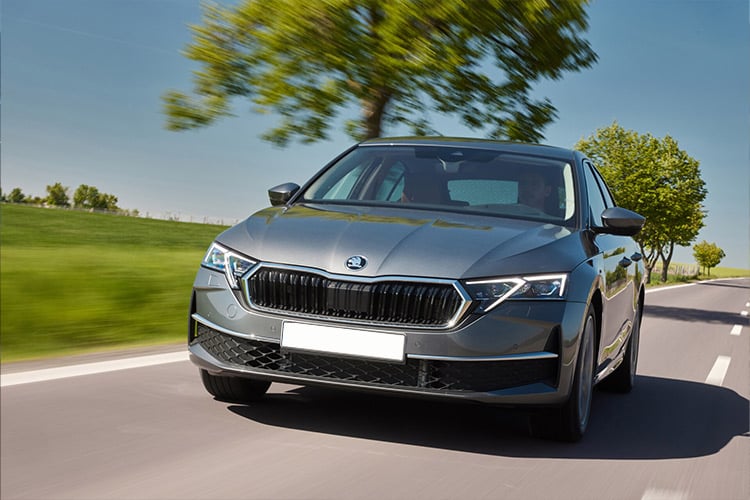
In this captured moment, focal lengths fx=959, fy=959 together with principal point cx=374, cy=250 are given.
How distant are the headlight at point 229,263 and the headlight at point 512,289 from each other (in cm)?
102

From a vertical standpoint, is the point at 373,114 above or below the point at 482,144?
above

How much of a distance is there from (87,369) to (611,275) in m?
3.00

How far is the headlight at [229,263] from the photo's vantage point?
4340 mm

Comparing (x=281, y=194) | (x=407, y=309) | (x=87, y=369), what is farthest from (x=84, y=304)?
(x=407, y=309)

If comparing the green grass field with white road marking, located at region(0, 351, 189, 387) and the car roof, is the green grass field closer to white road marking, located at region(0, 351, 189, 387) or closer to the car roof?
white road marking, located at region(0, 351, 189, 387)

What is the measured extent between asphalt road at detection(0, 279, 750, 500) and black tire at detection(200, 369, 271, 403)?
65mm

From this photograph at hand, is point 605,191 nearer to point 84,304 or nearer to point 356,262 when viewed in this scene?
point 356,262

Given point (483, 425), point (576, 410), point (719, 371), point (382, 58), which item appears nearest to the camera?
point (576, 410)

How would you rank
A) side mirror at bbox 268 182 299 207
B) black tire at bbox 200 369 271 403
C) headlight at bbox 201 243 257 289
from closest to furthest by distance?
1. headlight at bbox 201 243 257 289
2. black tire at bbox 200 369 271 403
3. side mirror at bbox 268 182 299 207

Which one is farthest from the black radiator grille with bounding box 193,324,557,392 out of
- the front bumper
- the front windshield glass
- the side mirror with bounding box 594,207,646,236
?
the side mirror with bounding box 594,207,646,236

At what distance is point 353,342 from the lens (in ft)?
13.4

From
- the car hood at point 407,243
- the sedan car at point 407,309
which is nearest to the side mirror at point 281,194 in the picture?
the sedan car at point 407,309

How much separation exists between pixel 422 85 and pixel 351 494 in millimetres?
13043

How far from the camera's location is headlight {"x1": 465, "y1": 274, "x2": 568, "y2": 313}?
163 inches
